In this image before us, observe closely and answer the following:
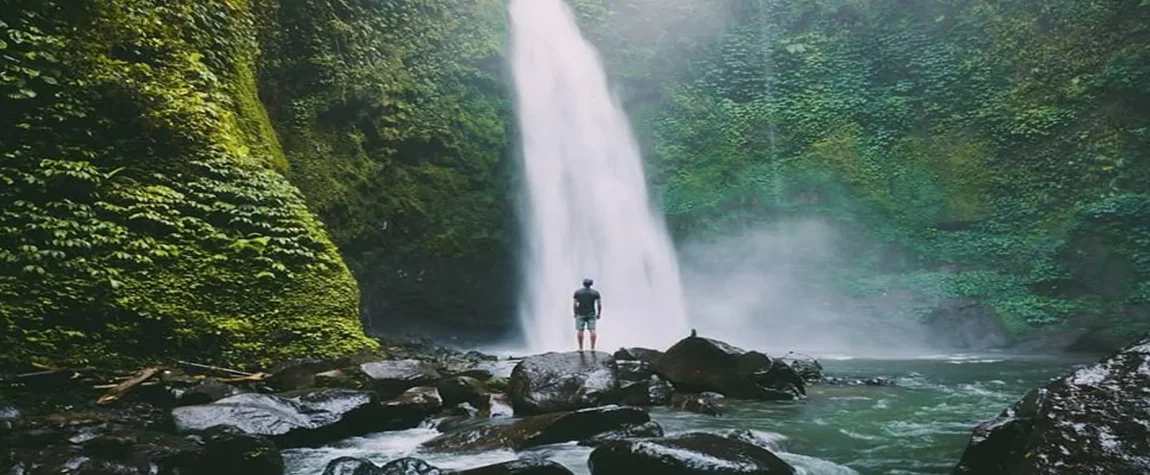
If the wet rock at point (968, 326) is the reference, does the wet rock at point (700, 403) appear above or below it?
below

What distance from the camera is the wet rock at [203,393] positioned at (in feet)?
20.6

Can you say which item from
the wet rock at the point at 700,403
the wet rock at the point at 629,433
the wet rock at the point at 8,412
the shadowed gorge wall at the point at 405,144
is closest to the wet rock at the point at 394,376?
the wet rock at the point at 629,433

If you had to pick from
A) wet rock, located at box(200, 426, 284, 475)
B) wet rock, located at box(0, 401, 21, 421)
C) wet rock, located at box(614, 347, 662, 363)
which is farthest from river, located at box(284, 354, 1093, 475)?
wet rock, located at box(0, 401, 21, 421)

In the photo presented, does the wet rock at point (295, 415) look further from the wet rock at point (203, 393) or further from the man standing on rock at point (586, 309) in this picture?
the man standing on rock at point (586, 309)

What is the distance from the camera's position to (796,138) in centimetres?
2041

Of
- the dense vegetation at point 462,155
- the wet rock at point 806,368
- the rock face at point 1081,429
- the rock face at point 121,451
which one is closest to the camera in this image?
the rock face at point 1081,429

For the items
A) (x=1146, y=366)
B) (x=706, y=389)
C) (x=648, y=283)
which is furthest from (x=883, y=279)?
(x=1146, y=366)

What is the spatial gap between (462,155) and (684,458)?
1252 centimetres

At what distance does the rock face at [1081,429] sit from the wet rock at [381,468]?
3111 millimetres

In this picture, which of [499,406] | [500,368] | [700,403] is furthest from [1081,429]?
[500,368]

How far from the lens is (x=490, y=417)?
7.24 m

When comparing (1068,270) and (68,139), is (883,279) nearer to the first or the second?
(1068,270)

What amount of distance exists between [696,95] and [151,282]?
54.8 feet

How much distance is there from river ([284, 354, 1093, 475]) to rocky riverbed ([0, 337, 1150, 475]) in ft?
0.40
